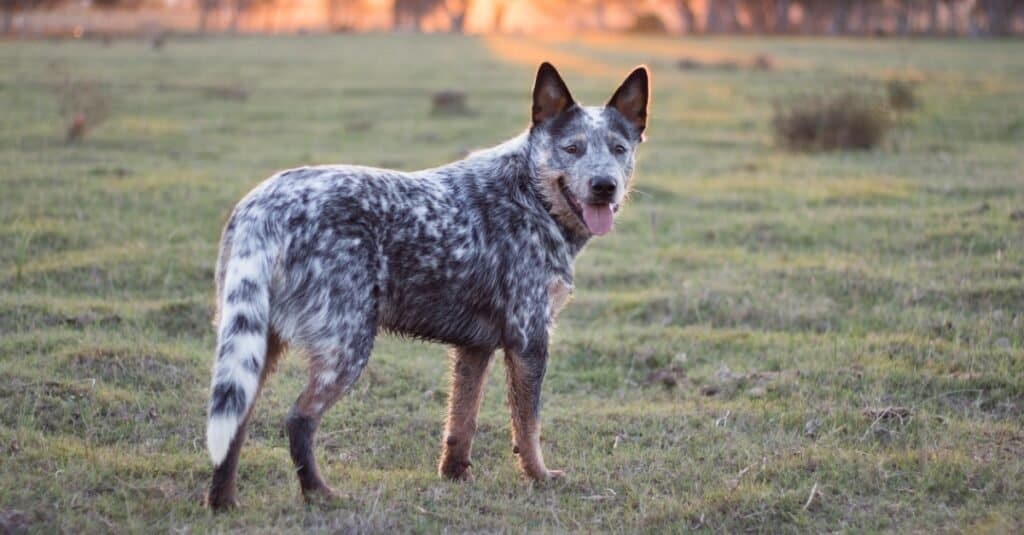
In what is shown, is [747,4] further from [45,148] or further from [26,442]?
[26,442]

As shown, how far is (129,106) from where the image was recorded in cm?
2580

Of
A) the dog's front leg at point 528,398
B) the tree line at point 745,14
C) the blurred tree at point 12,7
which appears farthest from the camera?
the tree line at point 745,14

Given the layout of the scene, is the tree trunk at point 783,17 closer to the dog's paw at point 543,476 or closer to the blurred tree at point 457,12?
the blurred tree at point 457,12

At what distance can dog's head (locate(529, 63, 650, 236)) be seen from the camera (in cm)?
675

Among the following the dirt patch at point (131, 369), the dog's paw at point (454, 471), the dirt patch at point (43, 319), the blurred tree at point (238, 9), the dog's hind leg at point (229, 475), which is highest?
the dog's hind leg at point (229, 475)

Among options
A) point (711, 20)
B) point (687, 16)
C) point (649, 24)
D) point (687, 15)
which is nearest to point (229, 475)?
point (649, 24)

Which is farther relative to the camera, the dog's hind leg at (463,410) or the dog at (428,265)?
the dog's hind leg at (463,410)

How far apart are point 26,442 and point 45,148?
12935 mm

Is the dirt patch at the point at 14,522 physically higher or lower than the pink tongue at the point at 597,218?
lower

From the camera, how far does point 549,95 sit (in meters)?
6.86

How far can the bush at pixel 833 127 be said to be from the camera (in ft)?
66.7

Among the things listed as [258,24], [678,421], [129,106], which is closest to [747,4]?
[258,24]

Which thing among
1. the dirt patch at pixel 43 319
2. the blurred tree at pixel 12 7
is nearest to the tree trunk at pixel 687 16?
the blurred tree at pixel 12 7

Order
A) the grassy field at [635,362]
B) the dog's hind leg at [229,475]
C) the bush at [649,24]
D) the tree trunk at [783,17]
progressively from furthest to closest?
the bush at [649,24] < the tree trunk at [783,17] < the grassy field at [635,362] < the dog's hind leg at [229,475]
